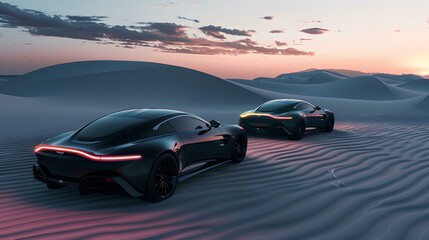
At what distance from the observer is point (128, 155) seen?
522 cm

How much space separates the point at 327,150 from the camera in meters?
9.79

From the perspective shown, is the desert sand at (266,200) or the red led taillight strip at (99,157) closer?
the desert sand at (266,200)

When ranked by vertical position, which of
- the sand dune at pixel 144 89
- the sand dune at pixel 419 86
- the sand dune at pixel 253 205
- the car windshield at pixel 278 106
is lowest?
the sand dune at pixel 144 89

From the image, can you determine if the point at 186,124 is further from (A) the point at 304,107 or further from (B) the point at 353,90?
(B) the point at 353,90

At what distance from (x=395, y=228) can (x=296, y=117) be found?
6874 millimetres

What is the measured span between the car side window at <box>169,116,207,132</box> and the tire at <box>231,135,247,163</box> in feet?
3.35

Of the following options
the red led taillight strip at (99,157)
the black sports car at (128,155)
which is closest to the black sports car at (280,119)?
the black sports car at (128,155)

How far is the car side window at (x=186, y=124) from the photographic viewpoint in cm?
639

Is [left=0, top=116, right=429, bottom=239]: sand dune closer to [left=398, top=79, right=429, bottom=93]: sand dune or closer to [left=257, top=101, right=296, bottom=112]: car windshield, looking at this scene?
[left=257, top=101, right=296, bottom=112]: car windshield

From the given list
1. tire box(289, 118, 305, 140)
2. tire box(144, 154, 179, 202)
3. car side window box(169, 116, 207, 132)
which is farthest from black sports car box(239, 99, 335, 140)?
tire box(144, 154, 179, 202)

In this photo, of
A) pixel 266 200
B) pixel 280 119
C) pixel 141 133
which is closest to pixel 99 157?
pixel 141 133

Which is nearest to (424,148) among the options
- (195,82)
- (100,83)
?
(195,82)

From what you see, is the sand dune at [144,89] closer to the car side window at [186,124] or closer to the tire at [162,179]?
the car side window at [186,124]

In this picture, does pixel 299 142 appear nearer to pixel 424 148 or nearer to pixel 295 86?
pixel 424 148
